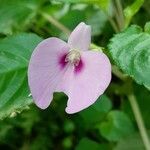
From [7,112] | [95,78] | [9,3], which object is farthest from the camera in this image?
[9,3]

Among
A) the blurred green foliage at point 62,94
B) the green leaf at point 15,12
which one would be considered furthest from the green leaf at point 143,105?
the green leaf at point 15,12

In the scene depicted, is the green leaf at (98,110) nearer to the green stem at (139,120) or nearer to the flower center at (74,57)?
the green stem at (139,120)

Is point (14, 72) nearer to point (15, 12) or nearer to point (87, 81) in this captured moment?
point (87, 81)

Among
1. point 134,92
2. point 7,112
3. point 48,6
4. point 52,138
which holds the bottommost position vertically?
point 52,138

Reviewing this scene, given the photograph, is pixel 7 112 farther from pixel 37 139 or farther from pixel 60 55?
pixel 37 139

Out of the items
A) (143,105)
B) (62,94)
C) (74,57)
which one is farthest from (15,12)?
(74,57)

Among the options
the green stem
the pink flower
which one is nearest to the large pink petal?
the pink flower

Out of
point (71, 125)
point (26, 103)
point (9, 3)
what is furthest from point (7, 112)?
point (71, 125)
